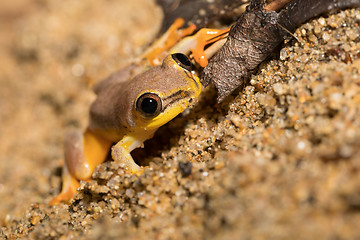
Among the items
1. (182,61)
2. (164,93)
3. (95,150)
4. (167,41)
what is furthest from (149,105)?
(95,150)

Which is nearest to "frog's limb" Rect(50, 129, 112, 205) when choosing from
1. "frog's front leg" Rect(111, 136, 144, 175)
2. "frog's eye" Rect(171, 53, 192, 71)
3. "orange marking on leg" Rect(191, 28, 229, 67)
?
"frog's front leg" Rect(111, 136, 144, 175)

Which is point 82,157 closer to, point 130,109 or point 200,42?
point 130,109

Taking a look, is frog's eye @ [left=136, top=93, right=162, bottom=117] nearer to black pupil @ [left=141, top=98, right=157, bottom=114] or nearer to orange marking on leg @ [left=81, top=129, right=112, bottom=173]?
black pupil @ [left=141, top=98, right=157, bottom=114]

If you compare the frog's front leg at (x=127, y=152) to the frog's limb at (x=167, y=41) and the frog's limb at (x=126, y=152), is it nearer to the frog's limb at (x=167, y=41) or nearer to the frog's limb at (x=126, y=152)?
the frog's limb at (x=126, y=152)

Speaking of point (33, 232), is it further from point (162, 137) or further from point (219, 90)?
point (219, 90)

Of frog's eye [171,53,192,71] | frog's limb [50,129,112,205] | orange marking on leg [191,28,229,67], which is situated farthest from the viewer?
frog's limb [50,129,112,205]

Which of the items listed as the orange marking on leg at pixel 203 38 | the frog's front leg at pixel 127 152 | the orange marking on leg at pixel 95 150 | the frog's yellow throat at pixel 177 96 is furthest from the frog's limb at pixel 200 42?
the orange marking on leg at pixel 95 150
